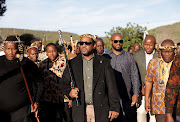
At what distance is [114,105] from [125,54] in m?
2.25

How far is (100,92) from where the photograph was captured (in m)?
4.86

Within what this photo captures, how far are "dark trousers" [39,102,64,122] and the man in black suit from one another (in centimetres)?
271

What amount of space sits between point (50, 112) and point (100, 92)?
10.2ft

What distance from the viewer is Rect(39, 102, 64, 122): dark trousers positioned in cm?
754

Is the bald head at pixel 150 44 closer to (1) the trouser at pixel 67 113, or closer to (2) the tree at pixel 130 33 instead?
(1) the trouser at pixel 67 113

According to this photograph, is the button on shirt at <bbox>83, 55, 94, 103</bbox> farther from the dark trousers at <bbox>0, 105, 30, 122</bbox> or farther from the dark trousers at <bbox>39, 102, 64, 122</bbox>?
the dark trousers at <bbox>39, 102, 64, 122</bbox>

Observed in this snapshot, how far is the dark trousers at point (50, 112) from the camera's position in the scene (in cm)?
754

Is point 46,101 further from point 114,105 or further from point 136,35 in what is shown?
point 136,35

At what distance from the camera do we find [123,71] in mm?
6750

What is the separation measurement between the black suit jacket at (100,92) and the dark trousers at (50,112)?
8.93 ft

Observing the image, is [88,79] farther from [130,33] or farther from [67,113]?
[130,33]

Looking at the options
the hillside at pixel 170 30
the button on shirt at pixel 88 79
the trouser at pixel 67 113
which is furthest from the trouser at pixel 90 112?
the hillside at pixel 170 30

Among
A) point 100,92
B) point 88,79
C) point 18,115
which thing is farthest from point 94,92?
point 18,115

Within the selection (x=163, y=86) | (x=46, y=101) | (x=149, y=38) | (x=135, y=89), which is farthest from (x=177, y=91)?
(x=46, y=101)
